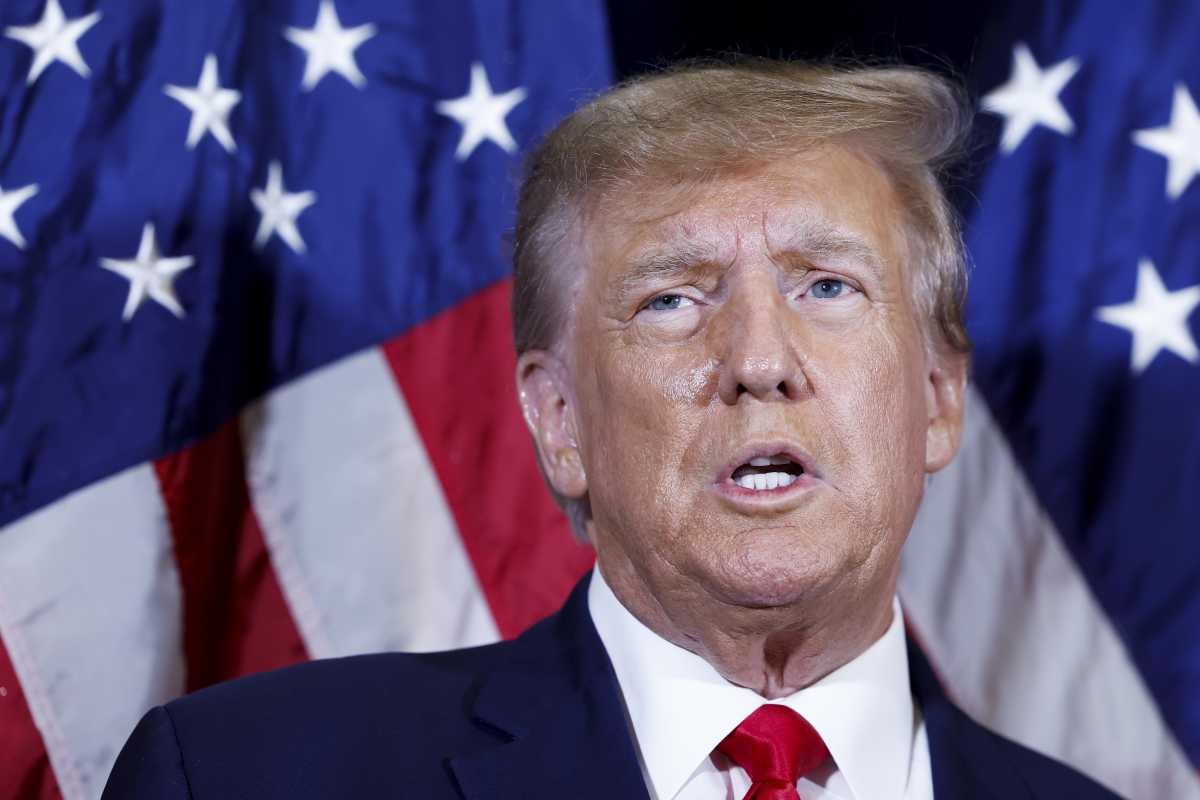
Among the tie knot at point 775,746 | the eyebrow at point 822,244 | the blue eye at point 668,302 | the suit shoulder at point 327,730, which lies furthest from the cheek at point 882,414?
the suit shoulder at point 327,730

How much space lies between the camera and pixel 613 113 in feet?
6.86

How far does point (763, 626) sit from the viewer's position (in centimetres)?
191

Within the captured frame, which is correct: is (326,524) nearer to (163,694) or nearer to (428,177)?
(163,694)

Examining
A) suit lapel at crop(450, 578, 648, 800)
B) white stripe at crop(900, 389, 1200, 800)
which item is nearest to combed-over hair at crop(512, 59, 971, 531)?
suit lapel at crop(450, 578, 648, 800)

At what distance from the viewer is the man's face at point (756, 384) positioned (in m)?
1.82

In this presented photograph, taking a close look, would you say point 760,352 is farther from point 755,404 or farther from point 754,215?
point 754,215

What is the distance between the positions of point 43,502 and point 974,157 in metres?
1.70

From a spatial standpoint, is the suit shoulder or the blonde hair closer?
the suit shoulder

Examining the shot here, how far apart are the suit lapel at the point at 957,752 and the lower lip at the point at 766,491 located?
465 millimetres

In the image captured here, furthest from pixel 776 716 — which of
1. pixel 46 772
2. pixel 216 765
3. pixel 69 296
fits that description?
pixel 69 296

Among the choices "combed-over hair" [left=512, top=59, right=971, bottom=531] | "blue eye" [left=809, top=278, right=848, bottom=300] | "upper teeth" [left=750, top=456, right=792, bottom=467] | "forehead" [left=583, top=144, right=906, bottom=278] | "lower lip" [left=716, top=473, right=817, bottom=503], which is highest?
"combed-over hair" [left=512, top=59, right=971, bottom=531]

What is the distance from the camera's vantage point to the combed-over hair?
2.00m

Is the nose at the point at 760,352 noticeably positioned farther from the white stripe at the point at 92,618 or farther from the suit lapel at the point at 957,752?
the white stripe at the point at 92,618

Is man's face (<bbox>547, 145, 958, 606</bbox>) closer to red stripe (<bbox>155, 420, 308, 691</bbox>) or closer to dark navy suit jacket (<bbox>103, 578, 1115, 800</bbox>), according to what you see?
dark navy suit jacket (<bbox>103, 578, 1115, 800</bbox>)
